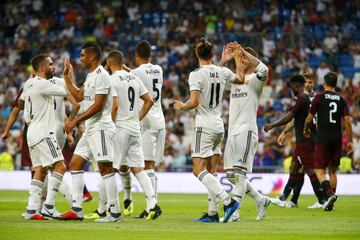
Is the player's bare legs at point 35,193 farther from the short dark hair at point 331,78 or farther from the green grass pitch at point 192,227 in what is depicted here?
the short dark hair at point 331,78

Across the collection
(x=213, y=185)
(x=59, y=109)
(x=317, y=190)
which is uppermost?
(x=59, y=109)

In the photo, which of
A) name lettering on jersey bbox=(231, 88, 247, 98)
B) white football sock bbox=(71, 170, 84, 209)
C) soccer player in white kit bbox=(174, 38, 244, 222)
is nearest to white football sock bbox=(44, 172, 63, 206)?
white football sock bbox=(71, 170, 84, 209)

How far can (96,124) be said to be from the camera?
13.6 metres

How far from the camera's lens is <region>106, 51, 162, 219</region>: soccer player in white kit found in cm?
1426

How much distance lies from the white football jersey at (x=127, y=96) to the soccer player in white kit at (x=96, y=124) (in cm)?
59

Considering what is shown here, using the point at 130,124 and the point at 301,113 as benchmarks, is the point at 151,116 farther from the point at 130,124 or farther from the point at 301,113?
the point at 301,113

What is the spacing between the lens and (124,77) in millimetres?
14320

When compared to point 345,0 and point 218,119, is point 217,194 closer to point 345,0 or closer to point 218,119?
point 218,119

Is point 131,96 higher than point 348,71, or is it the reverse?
point 348,71

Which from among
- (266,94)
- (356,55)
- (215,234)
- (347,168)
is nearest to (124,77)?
(215,234)

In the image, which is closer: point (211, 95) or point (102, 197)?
point (211, 95)

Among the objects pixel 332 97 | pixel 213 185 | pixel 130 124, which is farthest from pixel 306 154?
pixel 130 124

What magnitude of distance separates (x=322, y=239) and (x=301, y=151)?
22.1 feet

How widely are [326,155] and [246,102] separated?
12.2 ft
